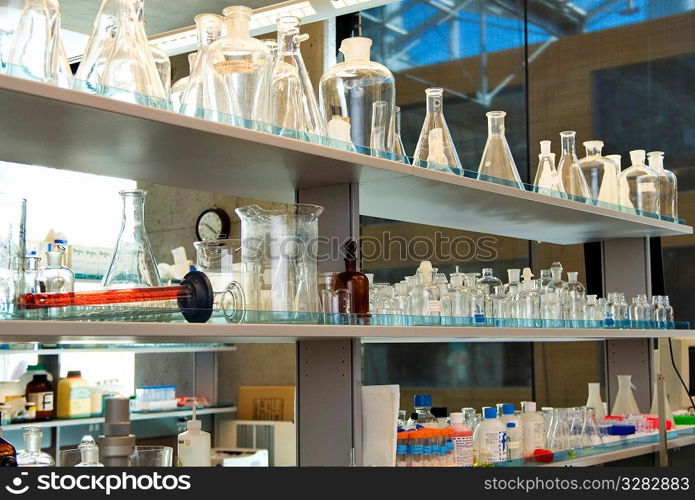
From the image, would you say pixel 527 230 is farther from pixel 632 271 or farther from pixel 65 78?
pixel 65 78

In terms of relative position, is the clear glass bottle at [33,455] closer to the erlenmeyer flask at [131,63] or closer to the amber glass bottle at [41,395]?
the erlenmeyer flask at [131,63]

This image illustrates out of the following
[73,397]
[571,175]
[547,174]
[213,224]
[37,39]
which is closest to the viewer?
[37,39]

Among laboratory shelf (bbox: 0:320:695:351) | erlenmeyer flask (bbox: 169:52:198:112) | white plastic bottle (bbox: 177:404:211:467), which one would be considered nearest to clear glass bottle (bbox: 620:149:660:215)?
laboratory shelf (bbox: 0:320:695:351)

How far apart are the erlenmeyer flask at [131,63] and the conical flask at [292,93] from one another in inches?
10.1

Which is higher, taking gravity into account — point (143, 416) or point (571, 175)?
point (571, 175)

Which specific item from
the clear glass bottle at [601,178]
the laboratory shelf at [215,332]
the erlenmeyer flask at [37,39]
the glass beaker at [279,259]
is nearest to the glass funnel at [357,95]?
the glass beaker at [279,259]

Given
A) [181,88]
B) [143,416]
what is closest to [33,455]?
[181,88]

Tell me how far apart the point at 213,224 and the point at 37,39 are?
15.5 feet

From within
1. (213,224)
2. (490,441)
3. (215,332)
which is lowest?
(490,441)

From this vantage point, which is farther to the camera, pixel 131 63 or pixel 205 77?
pixel 205 77

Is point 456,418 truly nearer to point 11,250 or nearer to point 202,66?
point 202,66

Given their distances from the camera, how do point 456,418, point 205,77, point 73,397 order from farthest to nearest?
point 73,397 < point 456,418 < point 205,77

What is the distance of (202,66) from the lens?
1667 mm

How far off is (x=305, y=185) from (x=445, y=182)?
32 centimetres
